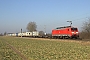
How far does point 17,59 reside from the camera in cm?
1328

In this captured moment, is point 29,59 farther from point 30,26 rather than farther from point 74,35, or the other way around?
point 30,26

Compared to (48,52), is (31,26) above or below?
above

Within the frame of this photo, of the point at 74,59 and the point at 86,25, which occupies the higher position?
the point at 86,25

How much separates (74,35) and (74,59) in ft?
124

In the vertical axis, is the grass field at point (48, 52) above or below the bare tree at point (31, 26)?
below

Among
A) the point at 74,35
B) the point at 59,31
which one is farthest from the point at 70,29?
the point at 59,31

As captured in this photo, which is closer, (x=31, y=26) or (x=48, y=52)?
(x=48, y=52)

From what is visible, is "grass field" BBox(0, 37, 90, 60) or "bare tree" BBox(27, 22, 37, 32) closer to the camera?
"grass field" BBox(0, 37, 90, 60)

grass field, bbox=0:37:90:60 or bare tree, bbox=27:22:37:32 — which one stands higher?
bare tree, bbox=27:22:37:32

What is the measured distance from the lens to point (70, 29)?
5059 centimetres

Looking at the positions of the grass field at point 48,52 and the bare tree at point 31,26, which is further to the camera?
the bare tree at point 31,26

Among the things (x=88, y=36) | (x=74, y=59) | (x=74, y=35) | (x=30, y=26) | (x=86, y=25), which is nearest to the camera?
(x=74, y=59)

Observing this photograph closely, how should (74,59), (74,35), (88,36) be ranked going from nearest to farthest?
(74,59), (74,35), (88,36)

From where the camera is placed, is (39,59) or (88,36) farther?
(88,36)
